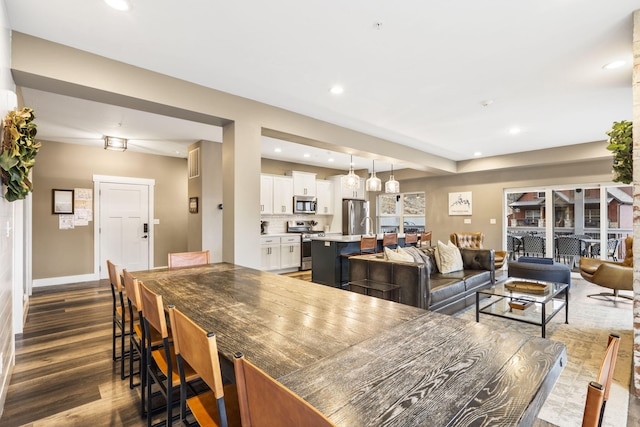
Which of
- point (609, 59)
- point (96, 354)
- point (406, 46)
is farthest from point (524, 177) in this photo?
point (96, 354)

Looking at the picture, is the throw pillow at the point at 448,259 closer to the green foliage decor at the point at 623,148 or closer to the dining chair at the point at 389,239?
the dining chair at the point at 389,239

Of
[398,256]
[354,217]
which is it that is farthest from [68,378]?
[354,217]

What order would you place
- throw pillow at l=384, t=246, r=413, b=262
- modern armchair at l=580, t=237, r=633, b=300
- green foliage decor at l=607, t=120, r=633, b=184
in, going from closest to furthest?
green foliage decor at l=607, t=120, r=633, b=184 < throw pillow at l=384, t=246, r=413, b=262 < modern armchair at l=580, t=237, r=633, b=300

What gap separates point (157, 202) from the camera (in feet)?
21.9

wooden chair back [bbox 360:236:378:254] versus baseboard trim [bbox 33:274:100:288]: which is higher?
wooden chair back [bbox 360:236:378:254]

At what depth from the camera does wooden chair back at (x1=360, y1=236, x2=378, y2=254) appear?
5047 millimetres

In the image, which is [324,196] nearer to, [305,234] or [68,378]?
[305,234]

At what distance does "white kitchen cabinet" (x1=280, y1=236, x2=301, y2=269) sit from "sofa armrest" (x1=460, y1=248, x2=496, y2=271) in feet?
11.5

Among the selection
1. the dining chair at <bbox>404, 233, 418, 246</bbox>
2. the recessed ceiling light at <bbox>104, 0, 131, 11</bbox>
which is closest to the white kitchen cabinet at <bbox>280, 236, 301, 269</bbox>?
the dining chair at <bbox>404, 233, 418, 246</bbox>

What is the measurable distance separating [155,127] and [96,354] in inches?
130

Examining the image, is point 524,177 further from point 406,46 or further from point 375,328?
point 375,328

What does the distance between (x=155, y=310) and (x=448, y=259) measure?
3.86 metres

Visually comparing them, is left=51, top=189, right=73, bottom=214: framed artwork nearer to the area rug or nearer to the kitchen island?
the kitchen island

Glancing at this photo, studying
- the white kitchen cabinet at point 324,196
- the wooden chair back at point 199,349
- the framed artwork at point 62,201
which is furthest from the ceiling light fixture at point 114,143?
the wooden chair back at point 199,349
